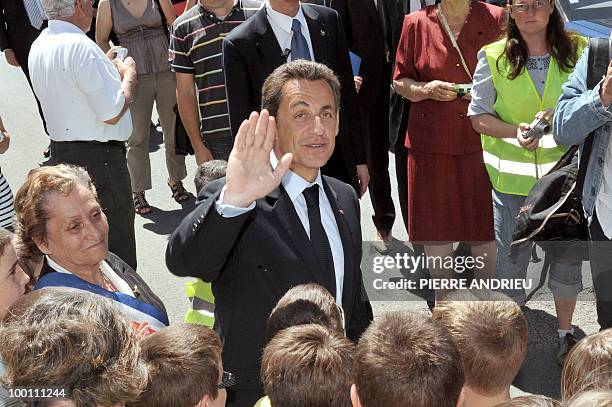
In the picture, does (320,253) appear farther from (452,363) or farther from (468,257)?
(468,257)

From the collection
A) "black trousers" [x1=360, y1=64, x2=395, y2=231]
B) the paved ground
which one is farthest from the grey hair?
"black trousers" [x1=360, y1=64, x2=395, y2=231]

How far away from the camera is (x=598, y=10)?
19.0 feet

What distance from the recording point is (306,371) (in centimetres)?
207

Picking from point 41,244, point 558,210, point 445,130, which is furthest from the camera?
point 445,130

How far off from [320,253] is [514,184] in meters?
1.61

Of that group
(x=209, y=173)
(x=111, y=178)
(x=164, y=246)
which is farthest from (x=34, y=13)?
(x=209, y=173)

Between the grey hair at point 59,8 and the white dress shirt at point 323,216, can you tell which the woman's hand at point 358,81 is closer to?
the grey hair at point 59,8

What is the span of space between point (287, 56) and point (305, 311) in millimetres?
1966

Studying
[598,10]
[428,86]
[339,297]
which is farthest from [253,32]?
[598,10]

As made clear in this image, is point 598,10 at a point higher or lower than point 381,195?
higher

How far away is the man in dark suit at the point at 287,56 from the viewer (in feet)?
13.1

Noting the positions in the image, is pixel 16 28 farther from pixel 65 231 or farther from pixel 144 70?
pixel 65 231

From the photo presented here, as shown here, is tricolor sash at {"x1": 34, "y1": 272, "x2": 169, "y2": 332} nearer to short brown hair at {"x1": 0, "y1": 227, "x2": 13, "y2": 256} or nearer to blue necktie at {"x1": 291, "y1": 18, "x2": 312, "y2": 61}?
short brown hair at {"x1": 0, "y1": 227, "x2": 13, "y2": 256}

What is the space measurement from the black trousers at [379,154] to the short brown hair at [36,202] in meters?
2.77
